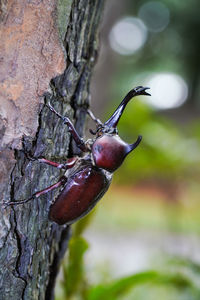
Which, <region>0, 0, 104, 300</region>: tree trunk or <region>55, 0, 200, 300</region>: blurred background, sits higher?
<region>55, 0, 200, 300</region>: blurred background

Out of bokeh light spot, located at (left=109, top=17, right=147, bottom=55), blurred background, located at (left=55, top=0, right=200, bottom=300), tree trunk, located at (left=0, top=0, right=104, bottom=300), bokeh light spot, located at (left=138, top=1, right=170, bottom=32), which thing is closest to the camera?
tree trunk, located at (left=0, top=0, right=104, bottom=300)

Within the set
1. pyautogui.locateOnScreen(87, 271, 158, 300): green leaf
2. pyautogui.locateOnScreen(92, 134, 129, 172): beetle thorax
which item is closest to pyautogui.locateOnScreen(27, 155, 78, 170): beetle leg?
pyautogui.locateOnScreen(92, 134, 129, 172): beetle thorax

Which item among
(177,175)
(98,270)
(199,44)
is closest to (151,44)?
(199,44)

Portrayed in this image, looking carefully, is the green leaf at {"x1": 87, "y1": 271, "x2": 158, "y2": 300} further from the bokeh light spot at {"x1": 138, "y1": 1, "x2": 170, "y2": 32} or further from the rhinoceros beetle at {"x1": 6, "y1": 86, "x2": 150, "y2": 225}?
the bokeh light spot at {"x1": 138, "y1": 1, "x2": 170, "y2": 32}

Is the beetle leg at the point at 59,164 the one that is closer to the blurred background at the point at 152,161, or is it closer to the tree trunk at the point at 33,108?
the tree trunk at the point at 33,108

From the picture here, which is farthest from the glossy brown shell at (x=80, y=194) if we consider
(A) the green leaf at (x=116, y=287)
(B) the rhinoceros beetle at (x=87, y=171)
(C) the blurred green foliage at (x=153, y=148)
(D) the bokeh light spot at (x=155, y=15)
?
(D) the bokeh light spot at (x=155, y=15)

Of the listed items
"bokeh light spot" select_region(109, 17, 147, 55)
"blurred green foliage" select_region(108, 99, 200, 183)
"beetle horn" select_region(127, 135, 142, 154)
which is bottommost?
"beetle horn" select_region(127, 135, 142, 154)
